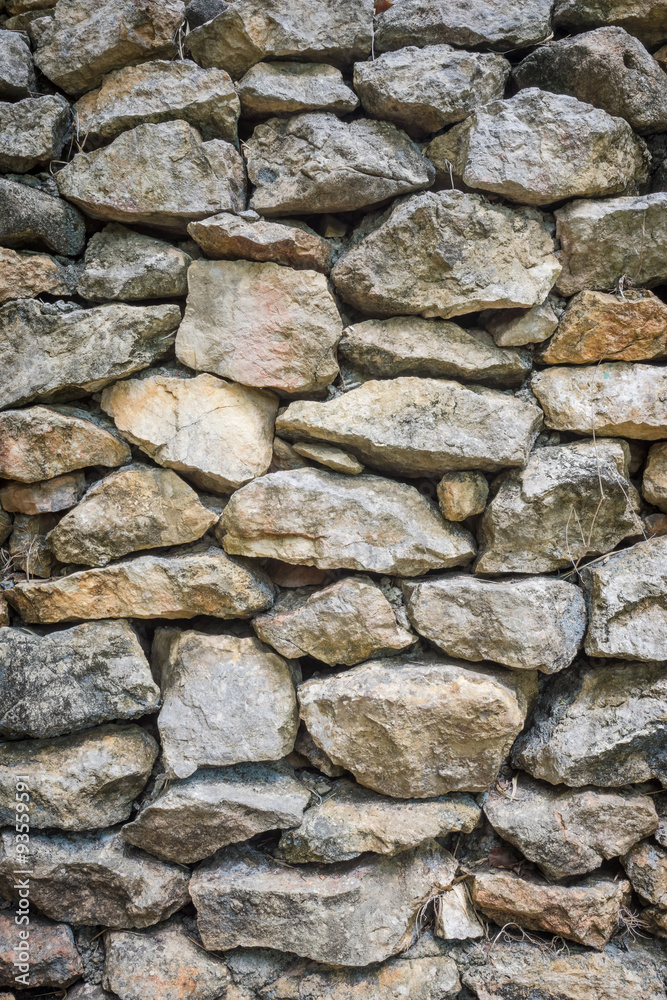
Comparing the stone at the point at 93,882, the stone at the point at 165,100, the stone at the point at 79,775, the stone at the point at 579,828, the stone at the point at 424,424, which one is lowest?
the stone at the point at 93,882

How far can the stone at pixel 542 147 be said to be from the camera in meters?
1.71

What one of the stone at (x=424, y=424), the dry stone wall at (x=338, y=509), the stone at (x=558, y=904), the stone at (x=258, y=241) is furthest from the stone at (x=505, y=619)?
the stone at (x=258, y=241)

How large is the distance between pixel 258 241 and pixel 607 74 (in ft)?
3.91

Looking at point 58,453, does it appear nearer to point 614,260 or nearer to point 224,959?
point 224,959

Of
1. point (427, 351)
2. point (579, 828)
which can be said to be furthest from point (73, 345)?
point (579, 828)

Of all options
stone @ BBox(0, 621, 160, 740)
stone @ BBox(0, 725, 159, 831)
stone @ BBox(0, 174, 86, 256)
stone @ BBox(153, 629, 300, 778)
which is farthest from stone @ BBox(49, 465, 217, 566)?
stone @ BBox(0, 174, 86, 256)

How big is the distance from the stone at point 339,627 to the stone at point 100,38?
1.84 metres

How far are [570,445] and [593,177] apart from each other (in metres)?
0.84

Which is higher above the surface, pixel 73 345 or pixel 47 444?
pixel 73 345

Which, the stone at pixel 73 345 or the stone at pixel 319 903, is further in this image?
the stone at pixel 73 345

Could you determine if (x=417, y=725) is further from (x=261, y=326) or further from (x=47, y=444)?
(x=47, y=444)

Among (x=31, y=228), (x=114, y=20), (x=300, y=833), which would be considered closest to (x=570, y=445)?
(x=300, y=833)

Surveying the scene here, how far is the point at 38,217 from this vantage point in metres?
1.78

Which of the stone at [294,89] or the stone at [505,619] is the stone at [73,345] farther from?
the stone at [505,619]
